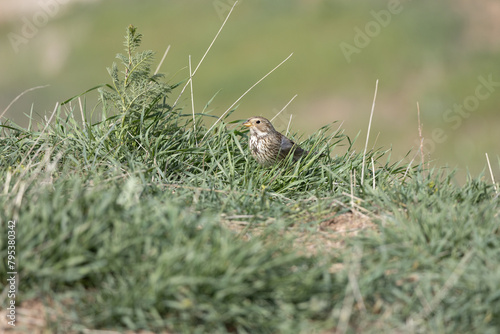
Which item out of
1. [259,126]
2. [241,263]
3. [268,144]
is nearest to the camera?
[241,263]

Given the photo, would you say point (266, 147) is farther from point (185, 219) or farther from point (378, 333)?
point (378, 333)

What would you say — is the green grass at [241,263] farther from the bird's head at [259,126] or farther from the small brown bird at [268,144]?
the bird's head at [259,126]

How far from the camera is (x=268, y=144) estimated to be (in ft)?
17.3

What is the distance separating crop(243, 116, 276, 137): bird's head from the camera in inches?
214

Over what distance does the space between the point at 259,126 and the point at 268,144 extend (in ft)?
0.91

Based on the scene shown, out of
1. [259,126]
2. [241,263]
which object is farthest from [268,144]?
[241,263]

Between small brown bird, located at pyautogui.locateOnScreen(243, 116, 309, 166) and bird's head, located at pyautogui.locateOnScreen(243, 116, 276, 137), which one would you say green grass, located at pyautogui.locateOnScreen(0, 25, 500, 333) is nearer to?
small brown bird, located at pyautogui.locateOnScreen(243, 116, 309, 166)

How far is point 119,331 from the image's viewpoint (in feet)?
9.46

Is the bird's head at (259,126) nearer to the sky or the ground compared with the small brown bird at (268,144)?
nearer to the sky

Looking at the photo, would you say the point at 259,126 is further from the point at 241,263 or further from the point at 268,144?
the point at 241,263

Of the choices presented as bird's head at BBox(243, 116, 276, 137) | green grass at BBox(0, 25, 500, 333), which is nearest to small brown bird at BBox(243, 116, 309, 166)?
bird's head at BBox(243, 116, 276, 137)

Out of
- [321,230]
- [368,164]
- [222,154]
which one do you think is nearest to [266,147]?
[222,154]

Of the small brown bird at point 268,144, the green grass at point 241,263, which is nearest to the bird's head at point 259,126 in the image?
the small brown bird at point 268,144

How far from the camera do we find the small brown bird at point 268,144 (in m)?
5.17
